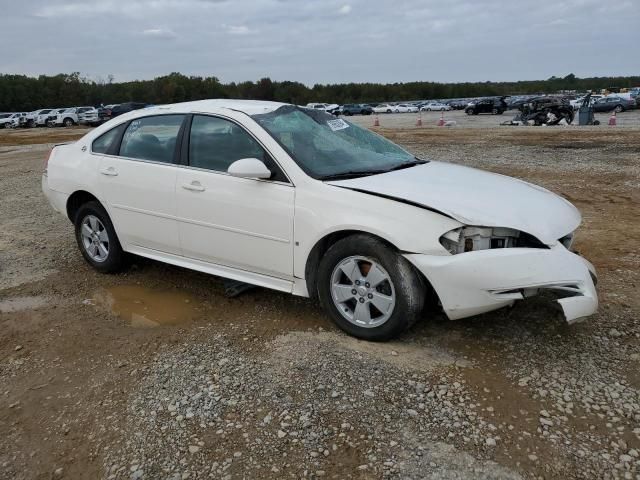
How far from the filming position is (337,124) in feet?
15.6

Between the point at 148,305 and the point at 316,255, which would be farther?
the point at 148,305

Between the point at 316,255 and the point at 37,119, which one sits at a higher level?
the point at 316,255

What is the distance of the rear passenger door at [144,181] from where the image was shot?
15.1 feet

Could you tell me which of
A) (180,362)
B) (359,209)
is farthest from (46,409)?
(359,209)

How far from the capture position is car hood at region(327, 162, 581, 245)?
11.2 feet

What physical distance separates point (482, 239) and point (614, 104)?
141ft

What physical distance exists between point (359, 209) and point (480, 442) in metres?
1.57

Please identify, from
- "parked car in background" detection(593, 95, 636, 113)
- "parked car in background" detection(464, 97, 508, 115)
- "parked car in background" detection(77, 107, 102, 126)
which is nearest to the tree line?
"parked car in background" detection(77, 107, 102, 126)

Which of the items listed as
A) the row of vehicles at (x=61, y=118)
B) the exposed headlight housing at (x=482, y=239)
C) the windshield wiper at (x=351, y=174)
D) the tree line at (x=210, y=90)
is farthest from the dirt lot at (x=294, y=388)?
the tree line at (x=210, y=90)

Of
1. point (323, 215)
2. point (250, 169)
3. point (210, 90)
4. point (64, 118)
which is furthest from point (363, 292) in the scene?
point (210, 90)

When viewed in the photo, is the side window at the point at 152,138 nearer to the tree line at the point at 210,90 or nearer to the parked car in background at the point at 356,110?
the parked car in background at the point at 356,110

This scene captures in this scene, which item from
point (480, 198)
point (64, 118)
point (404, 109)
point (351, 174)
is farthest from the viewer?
point (404, 109)

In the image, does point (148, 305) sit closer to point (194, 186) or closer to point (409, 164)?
point (194, 186)

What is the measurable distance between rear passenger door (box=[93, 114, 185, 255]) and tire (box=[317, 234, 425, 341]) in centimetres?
152
